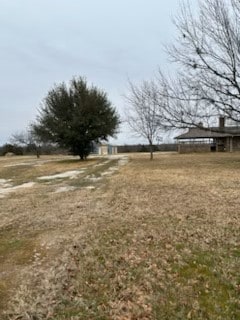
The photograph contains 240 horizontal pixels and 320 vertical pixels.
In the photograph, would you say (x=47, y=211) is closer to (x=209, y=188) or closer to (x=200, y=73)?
(x=209, y=188)

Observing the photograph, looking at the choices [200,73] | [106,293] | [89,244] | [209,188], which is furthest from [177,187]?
[200,73]

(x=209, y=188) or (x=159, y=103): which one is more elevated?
(x=159, y=103)

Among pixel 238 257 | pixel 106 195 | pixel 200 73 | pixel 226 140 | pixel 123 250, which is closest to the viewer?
pixel 238 257

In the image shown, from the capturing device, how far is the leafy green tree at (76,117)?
28.1 meters

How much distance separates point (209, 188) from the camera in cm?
1028

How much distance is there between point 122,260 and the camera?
4438 mm

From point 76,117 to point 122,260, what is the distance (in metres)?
24.1

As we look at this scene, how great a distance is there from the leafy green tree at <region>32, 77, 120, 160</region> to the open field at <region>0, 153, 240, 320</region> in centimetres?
2031

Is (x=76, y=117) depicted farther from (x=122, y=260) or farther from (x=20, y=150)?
(x=20, y=150)

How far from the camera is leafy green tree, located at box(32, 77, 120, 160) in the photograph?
2814cm

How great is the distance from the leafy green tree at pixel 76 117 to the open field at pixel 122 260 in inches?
799

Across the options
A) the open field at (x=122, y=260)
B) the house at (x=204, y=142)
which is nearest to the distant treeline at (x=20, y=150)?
the house at (x=204, y=142)

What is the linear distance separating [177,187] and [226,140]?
37290mm

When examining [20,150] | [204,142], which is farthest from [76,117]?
[20,150]
